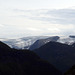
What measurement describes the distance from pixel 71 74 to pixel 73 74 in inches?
51.8

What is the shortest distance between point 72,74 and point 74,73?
205 centimetres

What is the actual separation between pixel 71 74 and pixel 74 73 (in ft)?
9.13

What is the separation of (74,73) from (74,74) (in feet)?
Result: 8.74

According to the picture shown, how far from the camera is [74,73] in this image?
168750 millimetres

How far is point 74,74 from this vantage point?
545ft

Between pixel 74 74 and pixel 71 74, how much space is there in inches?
77.7

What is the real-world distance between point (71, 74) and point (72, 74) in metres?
0.78

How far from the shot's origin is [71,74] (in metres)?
167

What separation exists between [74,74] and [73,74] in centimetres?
123

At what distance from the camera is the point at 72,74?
549 feet

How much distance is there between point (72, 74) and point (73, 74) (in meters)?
0.63

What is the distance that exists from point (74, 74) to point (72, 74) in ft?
5.46
